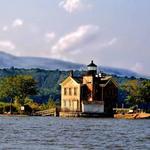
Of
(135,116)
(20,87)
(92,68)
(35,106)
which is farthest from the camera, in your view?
(20,87)

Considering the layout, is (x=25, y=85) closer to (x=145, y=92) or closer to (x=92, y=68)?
(x=92, y=68)

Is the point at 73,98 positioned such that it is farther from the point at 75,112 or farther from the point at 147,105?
the point at 147,105

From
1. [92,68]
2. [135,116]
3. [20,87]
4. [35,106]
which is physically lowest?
[135,116]

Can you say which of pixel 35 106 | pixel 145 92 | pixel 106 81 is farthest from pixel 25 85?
pixel 145 92

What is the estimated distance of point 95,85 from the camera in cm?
10456

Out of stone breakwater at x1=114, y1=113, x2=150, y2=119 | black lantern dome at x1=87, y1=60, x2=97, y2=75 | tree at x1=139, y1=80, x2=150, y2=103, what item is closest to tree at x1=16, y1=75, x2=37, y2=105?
black lantern dome at x1=87, y1=60, x2=97, y2=75

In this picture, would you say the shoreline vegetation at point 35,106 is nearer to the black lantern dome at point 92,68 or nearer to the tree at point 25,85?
the tree at point 25,85

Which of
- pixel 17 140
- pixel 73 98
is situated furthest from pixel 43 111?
pixel 17 140

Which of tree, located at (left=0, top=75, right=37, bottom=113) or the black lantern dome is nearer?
the black lantern dome

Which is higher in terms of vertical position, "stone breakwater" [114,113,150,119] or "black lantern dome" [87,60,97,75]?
"black lantern dome" [87,60,97,75]

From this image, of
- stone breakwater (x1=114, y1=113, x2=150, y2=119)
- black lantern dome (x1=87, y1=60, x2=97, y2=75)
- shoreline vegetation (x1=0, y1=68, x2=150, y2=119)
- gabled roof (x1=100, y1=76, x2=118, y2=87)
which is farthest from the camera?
gabled roof (x1=100, y1=76, x2=118, y2=87)

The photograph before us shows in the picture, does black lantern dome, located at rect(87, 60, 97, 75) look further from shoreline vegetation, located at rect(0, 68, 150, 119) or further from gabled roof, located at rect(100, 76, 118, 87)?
shoreline vegetation, located at rect(0, 68, 150, 119)

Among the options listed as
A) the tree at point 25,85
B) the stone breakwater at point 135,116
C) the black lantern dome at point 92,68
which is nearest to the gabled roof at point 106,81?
the black lantern dome at point 92,68

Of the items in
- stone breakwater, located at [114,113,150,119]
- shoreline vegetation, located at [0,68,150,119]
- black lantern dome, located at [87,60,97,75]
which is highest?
black lantern dome, located at [87,60,97,75]
